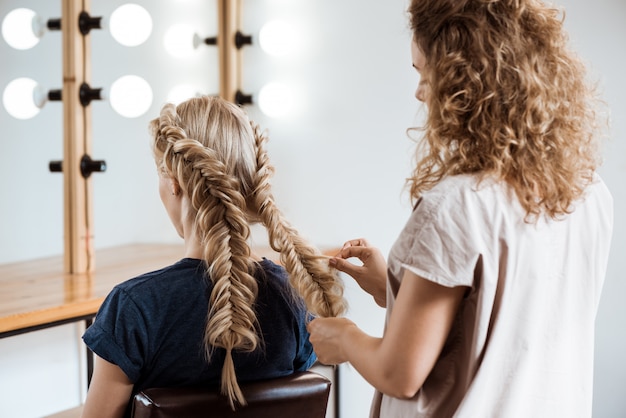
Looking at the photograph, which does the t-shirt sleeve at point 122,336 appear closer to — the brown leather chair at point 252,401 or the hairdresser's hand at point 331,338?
the brown leather chair at point 252,401

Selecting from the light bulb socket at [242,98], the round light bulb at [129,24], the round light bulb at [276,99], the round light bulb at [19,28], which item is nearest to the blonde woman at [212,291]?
→ the round light bulb at [19,28]

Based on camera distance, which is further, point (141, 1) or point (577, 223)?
point (141, 1)

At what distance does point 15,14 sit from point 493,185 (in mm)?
1699

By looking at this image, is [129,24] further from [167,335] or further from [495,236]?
[495,236]

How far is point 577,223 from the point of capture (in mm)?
915

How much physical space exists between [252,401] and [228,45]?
1.97 metres

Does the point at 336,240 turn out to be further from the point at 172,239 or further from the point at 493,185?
the point at 493,185

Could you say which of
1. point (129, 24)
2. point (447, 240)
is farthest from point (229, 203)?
point (129, 24)

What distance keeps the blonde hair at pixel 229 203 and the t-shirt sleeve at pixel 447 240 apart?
1.18ft

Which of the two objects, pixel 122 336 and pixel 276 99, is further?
pixel 276 99

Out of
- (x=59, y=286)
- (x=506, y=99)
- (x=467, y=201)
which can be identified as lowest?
(x=59, y=286)

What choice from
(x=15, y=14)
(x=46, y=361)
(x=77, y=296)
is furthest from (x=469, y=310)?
(x=15, y=14)

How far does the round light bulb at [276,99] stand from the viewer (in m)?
2.73

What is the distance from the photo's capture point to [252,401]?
1.04 meters
